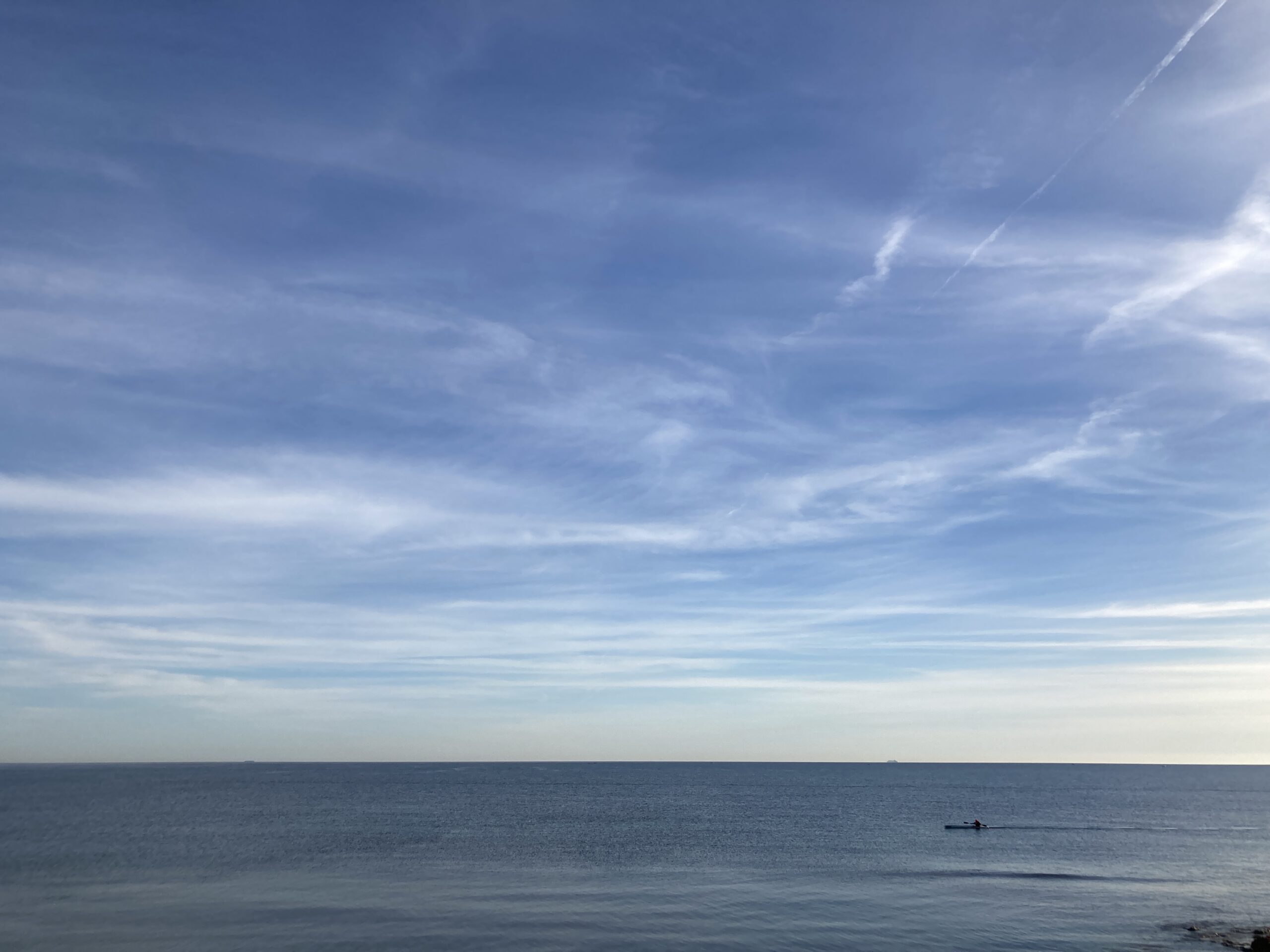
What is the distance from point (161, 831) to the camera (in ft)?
344

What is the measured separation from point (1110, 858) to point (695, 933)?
58292 millimetres

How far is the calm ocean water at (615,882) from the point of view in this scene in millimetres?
50156

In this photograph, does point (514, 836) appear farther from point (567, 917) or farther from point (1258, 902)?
point (1258, 902)

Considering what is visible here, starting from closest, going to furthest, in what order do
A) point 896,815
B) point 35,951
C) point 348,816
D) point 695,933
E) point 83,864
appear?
point 35,951
point 695,933
point 83,864
point 348,816
point 896,815

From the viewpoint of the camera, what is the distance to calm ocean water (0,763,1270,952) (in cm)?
5016

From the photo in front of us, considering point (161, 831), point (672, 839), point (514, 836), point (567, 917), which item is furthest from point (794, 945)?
point (161, 831)

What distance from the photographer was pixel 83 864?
7556 centimetres

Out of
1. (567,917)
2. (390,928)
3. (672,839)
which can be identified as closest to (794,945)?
(567,917)

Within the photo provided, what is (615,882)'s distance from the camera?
67.4 metres

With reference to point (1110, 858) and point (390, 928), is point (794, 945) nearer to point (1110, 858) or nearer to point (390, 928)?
point (390, 928)

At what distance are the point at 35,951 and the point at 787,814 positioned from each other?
361ft

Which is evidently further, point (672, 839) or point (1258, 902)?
point (672, 839)

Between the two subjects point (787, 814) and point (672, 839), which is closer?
point (672, 839)

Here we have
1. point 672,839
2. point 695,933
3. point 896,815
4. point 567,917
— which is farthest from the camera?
point 896,815
